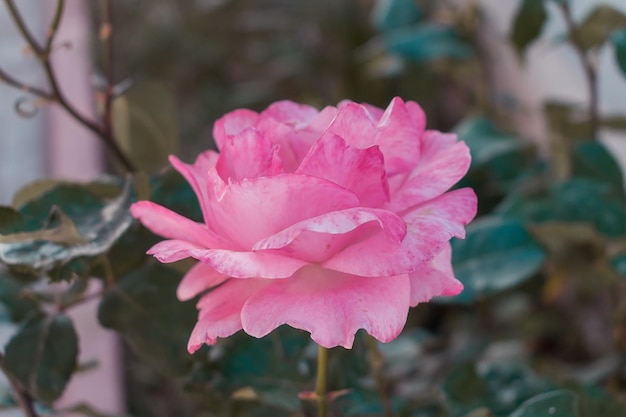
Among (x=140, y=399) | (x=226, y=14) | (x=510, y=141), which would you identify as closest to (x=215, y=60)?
(x=226, y=14)

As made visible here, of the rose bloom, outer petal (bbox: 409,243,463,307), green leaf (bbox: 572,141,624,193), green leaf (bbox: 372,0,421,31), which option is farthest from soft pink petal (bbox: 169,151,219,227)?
green leaf (bbox: 372,0,421,31)

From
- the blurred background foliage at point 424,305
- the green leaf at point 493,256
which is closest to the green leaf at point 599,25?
the blurred background foliage at point 424,305

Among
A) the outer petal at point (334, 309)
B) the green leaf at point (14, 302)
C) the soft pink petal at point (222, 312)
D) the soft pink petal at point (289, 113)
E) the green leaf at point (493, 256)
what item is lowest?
the green leaf at point (493, 256)

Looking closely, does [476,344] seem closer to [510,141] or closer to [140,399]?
[510,141]

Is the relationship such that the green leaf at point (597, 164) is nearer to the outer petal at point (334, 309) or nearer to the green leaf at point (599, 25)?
the green leaf at point (599, 25)

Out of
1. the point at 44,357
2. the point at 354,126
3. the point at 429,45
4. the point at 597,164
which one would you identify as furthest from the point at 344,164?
the point at 429,45

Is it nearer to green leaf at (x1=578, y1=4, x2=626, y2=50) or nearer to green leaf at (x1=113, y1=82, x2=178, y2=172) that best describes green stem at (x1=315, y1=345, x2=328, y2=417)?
green leaf at (x1=113, y1=82, x2=178, y2=172)

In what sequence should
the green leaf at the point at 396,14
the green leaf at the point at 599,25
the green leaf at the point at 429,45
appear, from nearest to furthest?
the green leaf at the point at 599,25, the green leaf at the point at 429,45, the green leaf at the point at 396,14

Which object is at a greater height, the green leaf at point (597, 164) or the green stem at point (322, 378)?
the green stem at point (322, 378)
